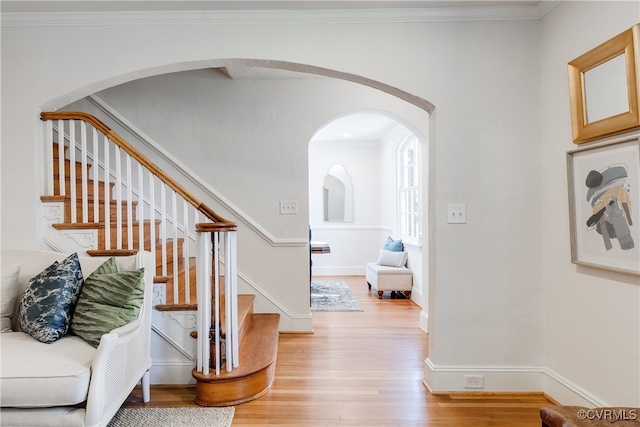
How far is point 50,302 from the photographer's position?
73.5 inches

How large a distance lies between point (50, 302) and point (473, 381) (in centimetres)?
254

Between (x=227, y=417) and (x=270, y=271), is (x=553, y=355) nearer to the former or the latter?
(x=227, y=417)

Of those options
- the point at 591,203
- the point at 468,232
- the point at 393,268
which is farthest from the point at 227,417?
the point at 393,268

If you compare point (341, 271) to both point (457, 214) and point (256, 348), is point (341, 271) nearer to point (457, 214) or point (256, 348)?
point (256, 348)

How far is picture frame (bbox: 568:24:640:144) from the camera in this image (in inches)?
64.2

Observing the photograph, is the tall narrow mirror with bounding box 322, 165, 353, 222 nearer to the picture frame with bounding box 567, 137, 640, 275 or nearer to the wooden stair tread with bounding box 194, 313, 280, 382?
the wooden stair tread with bounding box 194, 313, 280, 382

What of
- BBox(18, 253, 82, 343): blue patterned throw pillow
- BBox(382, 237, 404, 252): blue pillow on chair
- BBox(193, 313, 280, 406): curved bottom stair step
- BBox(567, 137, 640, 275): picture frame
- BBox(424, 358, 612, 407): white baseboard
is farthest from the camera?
BBox(382, 237, 404, 252): blue pillow on chair

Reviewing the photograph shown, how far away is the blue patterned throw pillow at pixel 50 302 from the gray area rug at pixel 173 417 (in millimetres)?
606

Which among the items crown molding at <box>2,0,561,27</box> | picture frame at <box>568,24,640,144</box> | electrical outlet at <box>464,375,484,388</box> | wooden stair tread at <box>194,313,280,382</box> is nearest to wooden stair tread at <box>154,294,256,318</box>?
wooden stair tread at <box>194,313,280,382</box>

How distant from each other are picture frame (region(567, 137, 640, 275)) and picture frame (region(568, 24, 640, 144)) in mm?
92

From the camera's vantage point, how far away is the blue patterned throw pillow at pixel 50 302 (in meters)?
1.83

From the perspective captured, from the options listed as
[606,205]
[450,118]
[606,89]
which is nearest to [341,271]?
[450,118]

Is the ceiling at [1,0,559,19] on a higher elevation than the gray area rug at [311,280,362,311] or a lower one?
higher

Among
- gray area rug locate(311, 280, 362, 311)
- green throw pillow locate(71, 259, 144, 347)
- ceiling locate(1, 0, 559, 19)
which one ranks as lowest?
gray area rug locate(311, 280, 362, 311)
